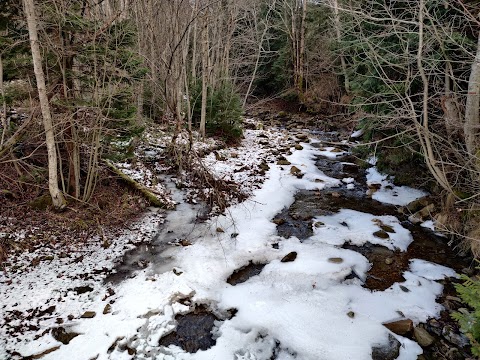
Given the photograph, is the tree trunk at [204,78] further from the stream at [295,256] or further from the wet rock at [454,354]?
the wet rock at [454,354]

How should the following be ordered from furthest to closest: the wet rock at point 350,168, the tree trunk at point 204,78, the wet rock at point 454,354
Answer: the tree trunk at point 204,78 < the wet rock at point 350,168 < the wet rock at point 454,354

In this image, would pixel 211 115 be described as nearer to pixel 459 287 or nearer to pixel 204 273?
pixel 204 273

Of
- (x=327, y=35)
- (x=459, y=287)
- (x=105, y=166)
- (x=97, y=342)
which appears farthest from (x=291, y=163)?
(x=327, y=35)

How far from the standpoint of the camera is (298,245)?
6.71 meters

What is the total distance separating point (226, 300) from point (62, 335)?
7.70ft

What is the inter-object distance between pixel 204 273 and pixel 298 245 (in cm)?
216

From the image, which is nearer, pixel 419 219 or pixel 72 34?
pixel 72 34

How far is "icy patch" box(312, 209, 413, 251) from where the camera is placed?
22.7 ft

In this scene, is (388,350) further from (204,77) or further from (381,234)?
(204,77)

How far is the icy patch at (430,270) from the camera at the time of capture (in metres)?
5.79

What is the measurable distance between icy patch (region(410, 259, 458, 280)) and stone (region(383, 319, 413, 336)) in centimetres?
154

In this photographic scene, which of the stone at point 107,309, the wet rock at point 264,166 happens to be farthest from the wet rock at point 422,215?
the stone at point 107,309

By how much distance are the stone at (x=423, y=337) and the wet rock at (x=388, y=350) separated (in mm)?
308

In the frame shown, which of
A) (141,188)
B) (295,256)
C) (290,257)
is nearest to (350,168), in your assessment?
(295,256)
